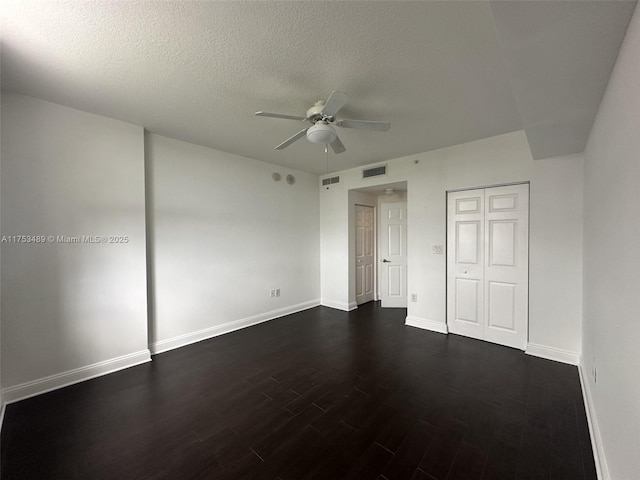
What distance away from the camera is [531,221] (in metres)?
3.05

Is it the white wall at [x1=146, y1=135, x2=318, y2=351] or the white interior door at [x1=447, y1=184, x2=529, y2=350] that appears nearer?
the white interior door at [x1=447, y1=184, x2=529, y2=350]

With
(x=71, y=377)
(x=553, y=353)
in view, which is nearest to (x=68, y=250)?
(x=71, y=377)

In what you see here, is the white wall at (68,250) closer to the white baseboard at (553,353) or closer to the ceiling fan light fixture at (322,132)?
the ceiling fan light fixture at (322,132)

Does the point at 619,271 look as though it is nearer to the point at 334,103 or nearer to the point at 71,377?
the point at 334,103

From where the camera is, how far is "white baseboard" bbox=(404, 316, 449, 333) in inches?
147

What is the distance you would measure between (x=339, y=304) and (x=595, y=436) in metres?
3.59

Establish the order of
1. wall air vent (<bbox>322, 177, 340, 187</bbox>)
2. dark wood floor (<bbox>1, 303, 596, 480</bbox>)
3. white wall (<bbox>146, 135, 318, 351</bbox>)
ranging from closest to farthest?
dark wood floor (<bbox>1, 303, 596, 480</bbox>) → white wall (<bbox>146, 135, 318, 351</bbox>) → wall air vent (<bbox>322, 177, 340, 187</bbox>)

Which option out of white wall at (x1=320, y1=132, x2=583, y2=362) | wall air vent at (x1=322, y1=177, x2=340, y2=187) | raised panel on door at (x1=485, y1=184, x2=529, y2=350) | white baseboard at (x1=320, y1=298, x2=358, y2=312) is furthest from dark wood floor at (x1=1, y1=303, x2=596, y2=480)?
wall air vent at (x1=322, y1=177, x2=340, y2=187)

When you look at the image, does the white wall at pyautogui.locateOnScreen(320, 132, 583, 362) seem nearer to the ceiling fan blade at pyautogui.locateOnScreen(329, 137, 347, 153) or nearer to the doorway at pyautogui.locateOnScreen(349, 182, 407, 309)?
the doorway at pyautogui.locateOnScreen(349, 182, 407, 309)

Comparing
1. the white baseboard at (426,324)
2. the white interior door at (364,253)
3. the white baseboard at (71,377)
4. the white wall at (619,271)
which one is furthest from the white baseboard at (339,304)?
the white wall at (619,271)

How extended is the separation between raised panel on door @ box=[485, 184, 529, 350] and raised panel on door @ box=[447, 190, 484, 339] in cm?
9

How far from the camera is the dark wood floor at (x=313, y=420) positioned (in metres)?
1.58

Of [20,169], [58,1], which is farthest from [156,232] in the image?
[58,1]

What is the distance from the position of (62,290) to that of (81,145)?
148 cm
